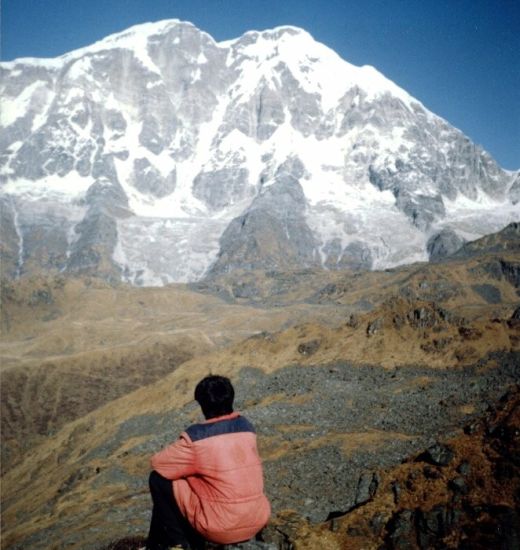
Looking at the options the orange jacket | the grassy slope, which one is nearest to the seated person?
the orange jacket

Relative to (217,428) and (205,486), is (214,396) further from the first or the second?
(205,486)

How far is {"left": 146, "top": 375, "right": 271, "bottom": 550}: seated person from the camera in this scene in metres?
7.38

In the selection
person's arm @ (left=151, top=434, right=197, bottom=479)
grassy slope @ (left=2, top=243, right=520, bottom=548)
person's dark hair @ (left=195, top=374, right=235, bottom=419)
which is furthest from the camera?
grassy slope @ (left=2, top=243, right=520, bottom=548)

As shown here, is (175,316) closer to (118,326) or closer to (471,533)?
(118,326)

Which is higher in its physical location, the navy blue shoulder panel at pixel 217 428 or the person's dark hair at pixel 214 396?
the person's dark hair at pixel 214 396

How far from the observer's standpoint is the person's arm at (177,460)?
290 inches

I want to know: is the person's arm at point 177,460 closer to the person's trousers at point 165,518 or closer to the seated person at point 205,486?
the seated person at point 205,486

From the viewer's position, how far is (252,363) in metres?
53.0

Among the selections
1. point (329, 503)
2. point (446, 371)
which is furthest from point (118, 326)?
point (329, 503)

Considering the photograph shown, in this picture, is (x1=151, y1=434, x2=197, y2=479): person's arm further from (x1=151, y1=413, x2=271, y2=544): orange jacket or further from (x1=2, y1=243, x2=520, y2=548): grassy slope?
→ (x1=2, y1=243, x2=520, y2=548): grassy slope

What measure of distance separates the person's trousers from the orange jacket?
10 centimetres

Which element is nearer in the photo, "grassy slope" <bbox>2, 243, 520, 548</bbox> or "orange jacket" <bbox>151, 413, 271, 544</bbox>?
"orange jacket" <bbox>151, 413, 271, 544</bbox>

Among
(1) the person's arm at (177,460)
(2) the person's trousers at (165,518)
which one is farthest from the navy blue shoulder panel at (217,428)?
(2) the person's trousers at (165,518)

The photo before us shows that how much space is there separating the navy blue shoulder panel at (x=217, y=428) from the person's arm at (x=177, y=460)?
120mm
